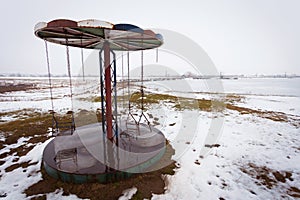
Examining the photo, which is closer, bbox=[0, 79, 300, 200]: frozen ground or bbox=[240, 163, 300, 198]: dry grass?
bbox=[0, 79, 300, 200]: frozen ground

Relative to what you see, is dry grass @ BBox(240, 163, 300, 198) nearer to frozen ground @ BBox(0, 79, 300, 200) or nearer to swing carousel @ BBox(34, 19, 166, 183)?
frozen ground @ BBox(0, 79, 300, 200)

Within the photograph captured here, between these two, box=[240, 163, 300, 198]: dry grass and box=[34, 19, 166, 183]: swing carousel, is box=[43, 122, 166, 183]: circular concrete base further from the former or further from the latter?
box=[240, 163, 300, 198]: dry grass

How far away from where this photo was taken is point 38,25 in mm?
3781

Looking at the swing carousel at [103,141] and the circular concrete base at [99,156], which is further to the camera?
the circular concrete base at [99,156]

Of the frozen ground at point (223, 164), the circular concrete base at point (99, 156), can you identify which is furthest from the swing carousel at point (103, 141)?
the frozen ground at point (223, 164)

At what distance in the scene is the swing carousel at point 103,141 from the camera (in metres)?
3.99

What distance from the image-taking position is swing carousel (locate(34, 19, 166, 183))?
3.99 m

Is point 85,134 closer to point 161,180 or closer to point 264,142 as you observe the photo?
point 161,180

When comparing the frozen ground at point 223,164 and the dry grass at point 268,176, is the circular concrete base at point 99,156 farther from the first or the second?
the dry grass at point 268,176

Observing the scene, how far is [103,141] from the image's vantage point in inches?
213

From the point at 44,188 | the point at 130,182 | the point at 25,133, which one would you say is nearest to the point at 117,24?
the point at 130,182

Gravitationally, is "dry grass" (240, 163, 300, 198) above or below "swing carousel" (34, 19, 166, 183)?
below

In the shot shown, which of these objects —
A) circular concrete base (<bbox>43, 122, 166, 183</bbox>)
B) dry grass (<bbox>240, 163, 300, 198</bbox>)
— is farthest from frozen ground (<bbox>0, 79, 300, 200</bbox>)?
circular concrete base (<bbox>43, 122, 166, 183</bbox>)

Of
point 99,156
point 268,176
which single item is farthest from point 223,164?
point 99,156
